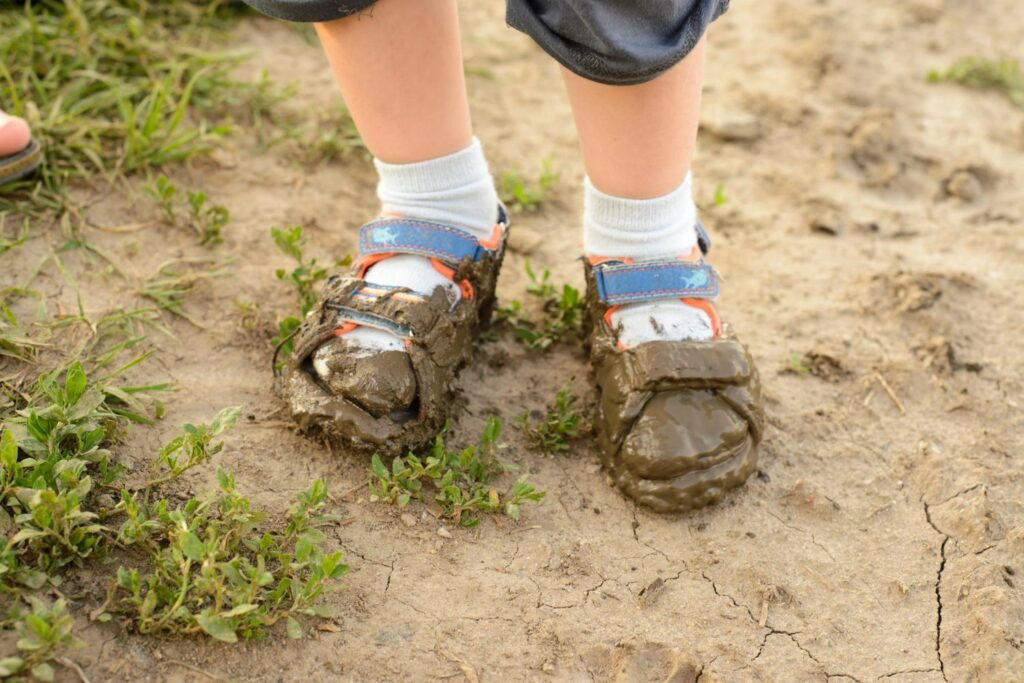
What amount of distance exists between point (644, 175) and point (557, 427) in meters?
0.55

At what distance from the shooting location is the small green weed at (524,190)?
8.98 feet

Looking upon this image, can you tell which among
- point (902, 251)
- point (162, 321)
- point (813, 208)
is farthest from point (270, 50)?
point (902, 251)

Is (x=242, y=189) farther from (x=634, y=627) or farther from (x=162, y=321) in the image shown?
(x=634, y=627)

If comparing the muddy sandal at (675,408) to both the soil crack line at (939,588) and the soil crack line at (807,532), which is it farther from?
the soil crack line at (939,588)

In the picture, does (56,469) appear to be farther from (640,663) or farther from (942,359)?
(942,359)

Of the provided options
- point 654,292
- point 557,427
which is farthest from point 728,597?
point 654,292

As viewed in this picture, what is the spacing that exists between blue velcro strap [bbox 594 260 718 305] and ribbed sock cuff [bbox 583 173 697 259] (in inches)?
1.2

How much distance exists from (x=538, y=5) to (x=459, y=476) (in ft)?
2.90

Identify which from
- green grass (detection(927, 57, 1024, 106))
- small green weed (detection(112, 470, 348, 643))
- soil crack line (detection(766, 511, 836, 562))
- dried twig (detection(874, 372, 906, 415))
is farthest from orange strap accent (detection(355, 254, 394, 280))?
green grass (detection(927, 57, 1024, 106))

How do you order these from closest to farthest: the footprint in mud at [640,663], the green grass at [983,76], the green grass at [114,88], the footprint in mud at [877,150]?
1. the footprint in mud at [640,663]
2. the green grass at [114,88]
3. the footprint in mud at [877,150]
4. the green grass at [983,76]

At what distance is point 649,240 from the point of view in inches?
75.9

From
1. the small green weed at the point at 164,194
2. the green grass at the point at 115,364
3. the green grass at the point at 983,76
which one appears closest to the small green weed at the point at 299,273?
the green grass at the point at 115,364

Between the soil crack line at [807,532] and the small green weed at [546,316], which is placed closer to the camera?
the soil crack line at [807,532]

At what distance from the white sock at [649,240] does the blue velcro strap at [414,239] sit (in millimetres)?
281
